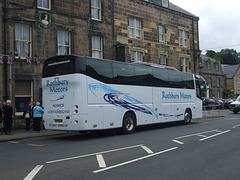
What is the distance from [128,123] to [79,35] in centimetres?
910

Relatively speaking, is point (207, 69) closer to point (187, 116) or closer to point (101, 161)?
point (187, 116)

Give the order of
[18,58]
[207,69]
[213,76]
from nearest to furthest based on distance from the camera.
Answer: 1. [18,58]
2. [207,69]
3. [213,76]

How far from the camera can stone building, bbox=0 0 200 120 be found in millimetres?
17250

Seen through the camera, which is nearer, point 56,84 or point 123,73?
point 56,84

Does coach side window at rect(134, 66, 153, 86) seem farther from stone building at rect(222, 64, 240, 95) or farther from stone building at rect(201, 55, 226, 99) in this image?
stone building at rect(222, 64, 240, 95)

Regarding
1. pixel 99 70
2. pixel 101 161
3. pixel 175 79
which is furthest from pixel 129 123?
pixel 101 161

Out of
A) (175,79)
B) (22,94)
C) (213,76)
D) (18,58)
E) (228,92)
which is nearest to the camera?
(18,58)

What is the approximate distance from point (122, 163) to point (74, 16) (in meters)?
15.4

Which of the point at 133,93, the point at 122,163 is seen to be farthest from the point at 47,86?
the point at 122,163

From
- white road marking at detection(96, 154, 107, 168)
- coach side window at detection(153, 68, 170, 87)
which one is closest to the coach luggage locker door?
coach side window at detection(153, 68, 170, 87)

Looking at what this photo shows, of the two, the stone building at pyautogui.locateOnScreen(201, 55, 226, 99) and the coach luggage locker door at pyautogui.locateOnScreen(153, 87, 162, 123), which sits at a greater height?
the stone building at pyautogui.locateOnScreen(201, 55, 226, 99)

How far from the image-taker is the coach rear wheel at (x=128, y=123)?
1395cm

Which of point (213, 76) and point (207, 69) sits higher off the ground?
point (207, 69)

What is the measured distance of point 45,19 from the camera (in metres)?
18.7
